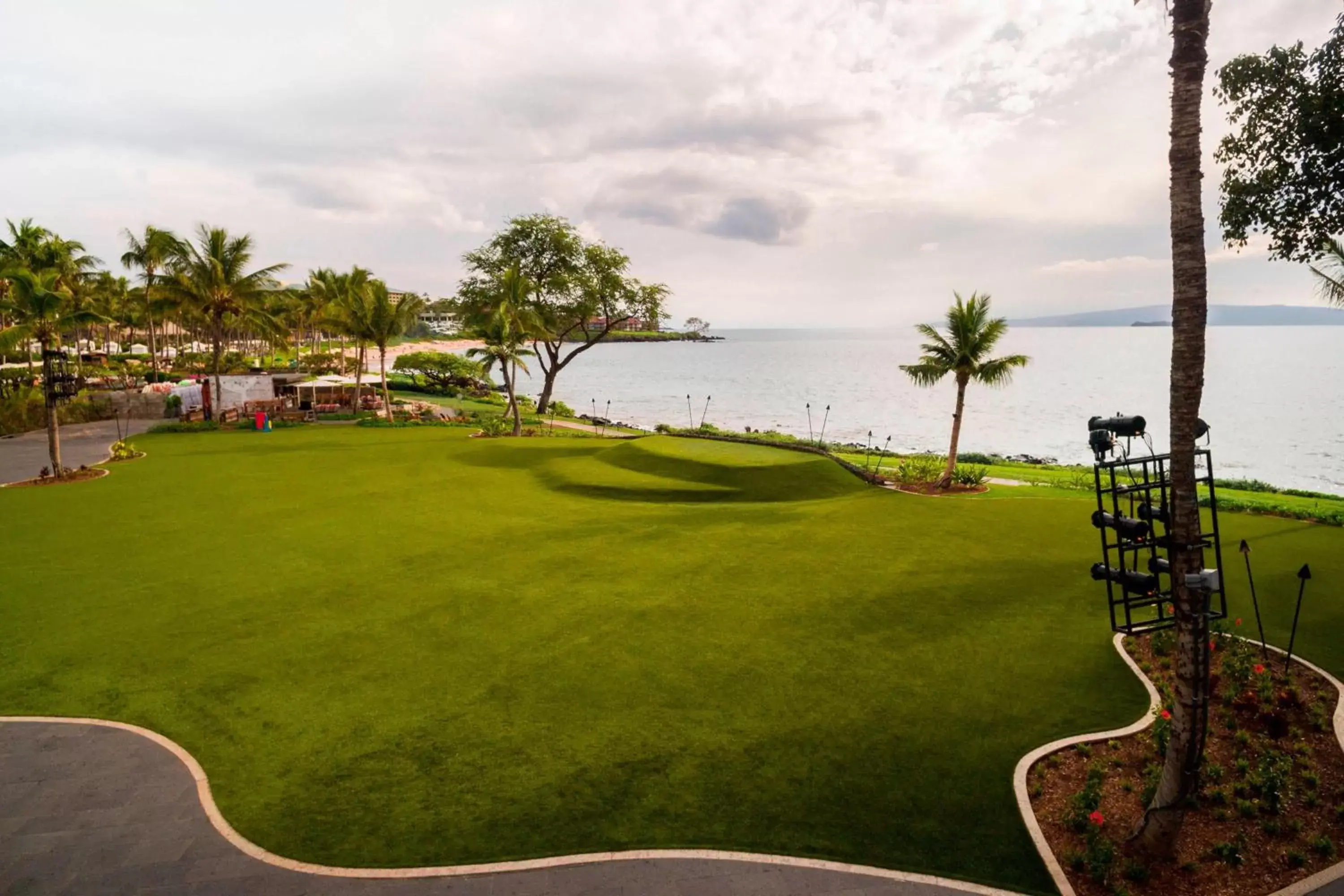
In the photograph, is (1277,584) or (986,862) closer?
(986,862)

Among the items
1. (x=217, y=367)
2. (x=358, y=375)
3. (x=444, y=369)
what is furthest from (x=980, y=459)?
(x=444, y=369)

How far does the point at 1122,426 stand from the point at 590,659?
832cm

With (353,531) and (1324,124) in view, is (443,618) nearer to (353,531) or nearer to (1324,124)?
(353,531)

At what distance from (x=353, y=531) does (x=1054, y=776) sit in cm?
1678

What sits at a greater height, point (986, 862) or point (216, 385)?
point (216, 385)

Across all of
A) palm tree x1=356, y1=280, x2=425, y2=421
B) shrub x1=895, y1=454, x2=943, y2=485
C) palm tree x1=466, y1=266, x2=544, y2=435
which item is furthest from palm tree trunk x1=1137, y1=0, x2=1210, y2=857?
palm tree x1=356, y1=280, x2=425, y2=421

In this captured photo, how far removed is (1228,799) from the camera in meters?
7.91

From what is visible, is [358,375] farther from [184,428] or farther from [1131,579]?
[1131,579]

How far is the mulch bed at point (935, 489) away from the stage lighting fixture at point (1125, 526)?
17.7 m

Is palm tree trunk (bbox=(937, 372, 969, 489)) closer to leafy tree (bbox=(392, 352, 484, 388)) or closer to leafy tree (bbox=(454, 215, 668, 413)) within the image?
leafy tree (bbox=(454, 215, 668, 413))

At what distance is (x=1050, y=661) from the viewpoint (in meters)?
11.4

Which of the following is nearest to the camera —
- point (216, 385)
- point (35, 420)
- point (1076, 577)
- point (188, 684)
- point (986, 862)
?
point (986, 862)

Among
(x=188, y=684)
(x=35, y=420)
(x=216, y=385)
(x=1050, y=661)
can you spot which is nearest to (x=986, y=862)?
(x=1050, y=661)

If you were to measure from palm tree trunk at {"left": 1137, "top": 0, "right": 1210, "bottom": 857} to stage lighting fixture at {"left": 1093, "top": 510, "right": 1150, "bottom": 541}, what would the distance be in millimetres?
640
